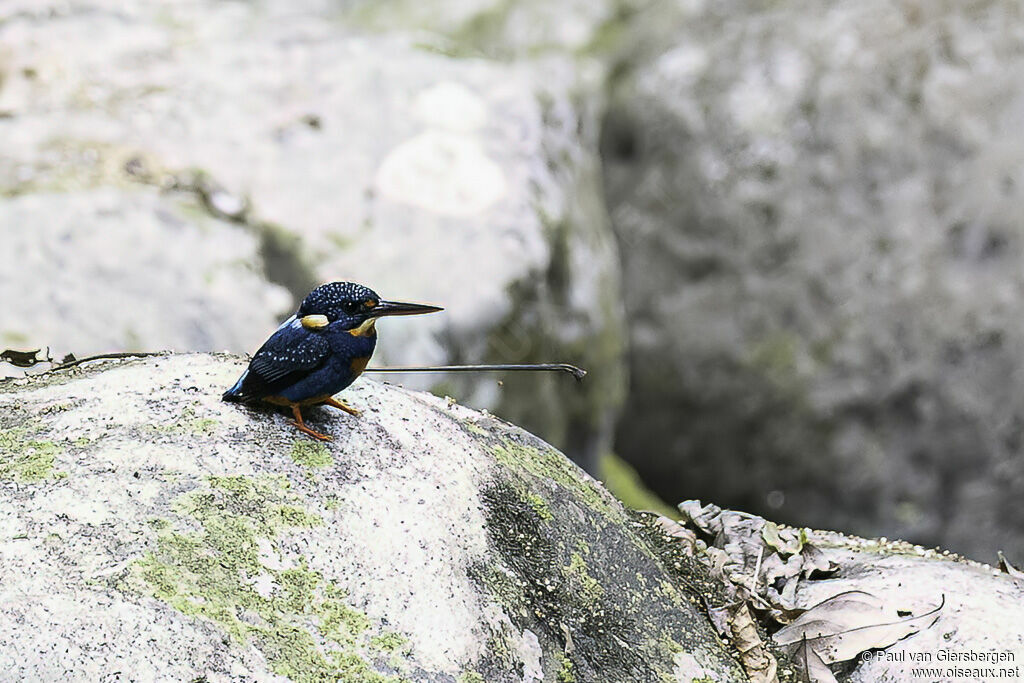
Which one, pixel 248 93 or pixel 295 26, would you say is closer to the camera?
pixel 248 93

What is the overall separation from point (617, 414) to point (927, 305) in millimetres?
1698

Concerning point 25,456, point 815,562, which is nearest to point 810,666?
point 815,562

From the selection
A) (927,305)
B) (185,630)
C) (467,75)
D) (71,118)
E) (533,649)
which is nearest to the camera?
(185,630)

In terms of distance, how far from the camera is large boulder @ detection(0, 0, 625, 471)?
396 centimetres

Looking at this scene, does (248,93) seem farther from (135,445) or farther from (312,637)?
(312,637)

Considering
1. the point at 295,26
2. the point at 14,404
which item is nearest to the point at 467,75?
the point at 295,26

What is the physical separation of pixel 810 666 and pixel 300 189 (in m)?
2.98

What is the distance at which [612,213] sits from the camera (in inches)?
236

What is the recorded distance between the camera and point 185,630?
5.26ft

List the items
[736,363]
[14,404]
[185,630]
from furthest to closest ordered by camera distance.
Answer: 1. [736,363]
2. [14,404]
3. [185,630]

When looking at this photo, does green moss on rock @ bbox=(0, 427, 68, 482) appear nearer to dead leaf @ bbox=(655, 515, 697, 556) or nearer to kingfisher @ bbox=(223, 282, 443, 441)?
kingfisher @ bbox=(223, 282, 443, 441)

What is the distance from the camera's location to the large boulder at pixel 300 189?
3.96 meters

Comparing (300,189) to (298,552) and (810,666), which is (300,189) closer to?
(298,552)

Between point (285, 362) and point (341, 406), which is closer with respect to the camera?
point (285, 362)
